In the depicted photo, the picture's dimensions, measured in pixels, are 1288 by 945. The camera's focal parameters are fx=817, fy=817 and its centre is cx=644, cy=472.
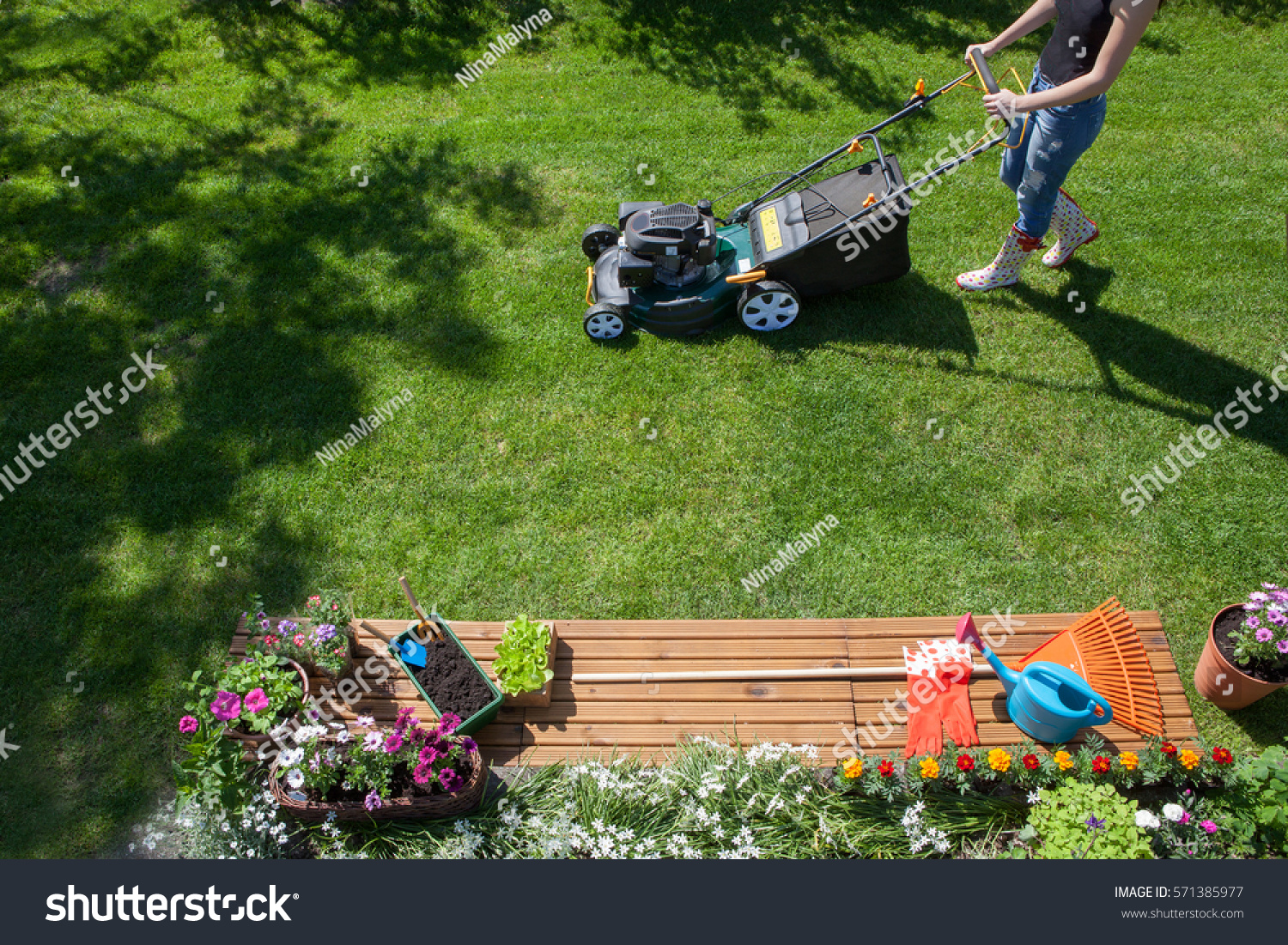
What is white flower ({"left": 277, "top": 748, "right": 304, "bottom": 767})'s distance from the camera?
11.8 ft

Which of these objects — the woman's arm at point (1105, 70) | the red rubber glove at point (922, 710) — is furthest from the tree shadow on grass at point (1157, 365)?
the red rubber glove at point (922, 710)

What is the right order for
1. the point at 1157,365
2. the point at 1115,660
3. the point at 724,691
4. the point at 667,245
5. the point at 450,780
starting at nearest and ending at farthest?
the point at 450,780 → the point at 1115,660 → the point at 724,691 → the point at 667,245 → the point at 1157,365

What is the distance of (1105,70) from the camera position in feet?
13.3

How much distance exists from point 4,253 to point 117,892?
18.3 ft

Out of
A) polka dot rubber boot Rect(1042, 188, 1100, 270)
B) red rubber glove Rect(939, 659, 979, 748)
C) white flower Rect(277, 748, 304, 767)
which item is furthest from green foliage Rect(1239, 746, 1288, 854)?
white flower Rect(277, 748, 304, 767)

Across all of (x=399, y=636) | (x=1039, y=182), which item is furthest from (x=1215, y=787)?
(x=399, y=636)

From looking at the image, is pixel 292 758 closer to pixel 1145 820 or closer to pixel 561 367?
pixel 561 367

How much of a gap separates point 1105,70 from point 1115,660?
2.92m

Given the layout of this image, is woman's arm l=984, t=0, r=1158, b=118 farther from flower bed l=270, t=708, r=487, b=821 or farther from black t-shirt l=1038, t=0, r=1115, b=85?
flower bed l=270, t=708, r=487, b=821

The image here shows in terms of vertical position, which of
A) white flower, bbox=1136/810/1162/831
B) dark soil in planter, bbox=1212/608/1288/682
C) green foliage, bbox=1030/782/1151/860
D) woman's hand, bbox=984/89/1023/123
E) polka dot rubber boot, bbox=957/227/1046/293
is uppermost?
woman's hand, bbox=984/89/1023/123

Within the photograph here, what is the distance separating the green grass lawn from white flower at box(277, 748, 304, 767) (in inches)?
43.2

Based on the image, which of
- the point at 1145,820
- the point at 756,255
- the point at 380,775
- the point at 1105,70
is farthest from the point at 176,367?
the point at 1145,820

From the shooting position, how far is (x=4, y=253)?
663 centimetres

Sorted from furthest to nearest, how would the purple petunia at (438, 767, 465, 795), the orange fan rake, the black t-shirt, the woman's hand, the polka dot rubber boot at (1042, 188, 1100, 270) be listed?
the polka dot rubber boot at (1042, 188, 1100, 270) < the woman's hand < the black t-shirt < the orange fan rake < the purple petunia at (438, 767, 465, 795)
